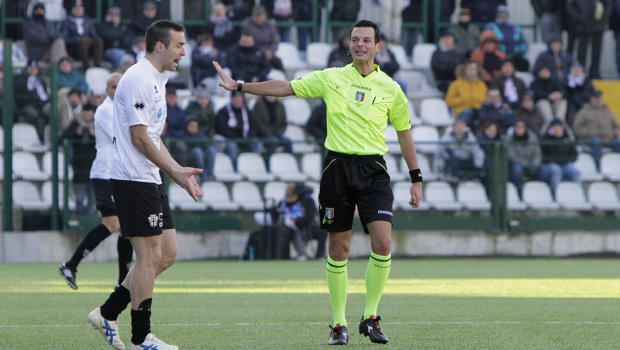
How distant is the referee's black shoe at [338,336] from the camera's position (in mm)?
6758

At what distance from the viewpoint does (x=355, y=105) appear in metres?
7.06

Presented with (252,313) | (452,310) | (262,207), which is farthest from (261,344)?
(262,207)

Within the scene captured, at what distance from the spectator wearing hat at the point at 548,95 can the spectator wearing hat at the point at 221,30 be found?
564 centimetres

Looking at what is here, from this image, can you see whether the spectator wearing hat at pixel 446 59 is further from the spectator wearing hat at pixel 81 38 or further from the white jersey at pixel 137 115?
the white jersey at pixel 137 115

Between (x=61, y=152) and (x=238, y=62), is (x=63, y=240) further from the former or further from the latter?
(x=238, y=62)

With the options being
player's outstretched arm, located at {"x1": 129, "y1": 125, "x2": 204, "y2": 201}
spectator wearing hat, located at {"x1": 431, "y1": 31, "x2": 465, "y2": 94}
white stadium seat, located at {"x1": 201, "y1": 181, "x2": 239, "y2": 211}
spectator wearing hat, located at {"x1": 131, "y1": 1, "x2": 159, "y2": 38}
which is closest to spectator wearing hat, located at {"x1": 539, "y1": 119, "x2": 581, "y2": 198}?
spectator wearing hat, located at {"x1": 431, "y1": 31, "x2": 465, "y2": 94}

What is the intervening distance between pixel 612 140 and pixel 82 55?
9231 millimetres

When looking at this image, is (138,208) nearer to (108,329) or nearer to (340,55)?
(108,329)

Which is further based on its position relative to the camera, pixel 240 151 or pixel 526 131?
pixel 526 131

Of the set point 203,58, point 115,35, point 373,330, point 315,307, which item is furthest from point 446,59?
point 373,330

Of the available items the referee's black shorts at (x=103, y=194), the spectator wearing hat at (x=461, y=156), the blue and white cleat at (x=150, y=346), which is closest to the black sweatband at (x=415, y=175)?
the blue and white cleat at (x=150, y=346)

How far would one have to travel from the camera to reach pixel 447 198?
16828 millimetres

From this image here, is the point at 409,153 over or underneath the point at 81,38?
underneath

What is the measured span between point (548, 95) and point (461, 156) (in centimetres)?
342
